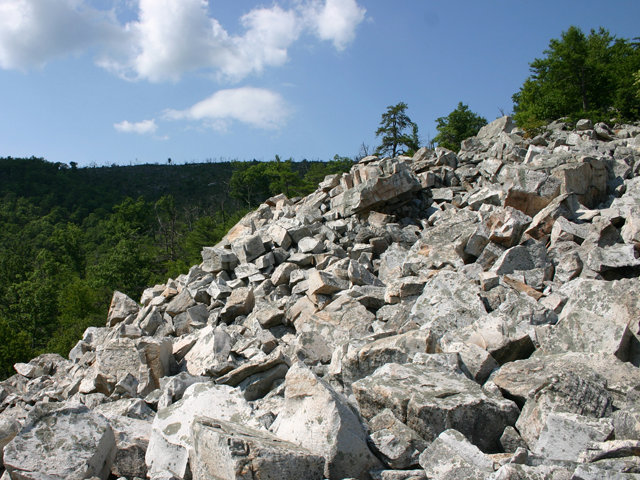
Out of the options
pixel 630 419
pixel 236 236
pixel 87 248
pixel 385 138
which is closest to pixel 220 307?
pixel 236 236

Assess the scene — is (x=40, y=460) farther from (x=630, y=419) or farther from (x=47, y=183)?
(x=47, y=183)

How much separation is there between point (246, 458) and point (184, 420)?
1.50 meters

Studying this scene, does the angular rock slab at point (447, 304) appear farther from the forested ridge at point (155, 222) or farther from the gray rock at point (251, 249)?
the forested ridge at point (155, 222)

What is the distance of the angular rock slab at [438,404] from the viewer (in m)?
3.62

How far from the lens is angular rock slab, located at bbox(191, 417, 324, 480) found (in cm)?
287

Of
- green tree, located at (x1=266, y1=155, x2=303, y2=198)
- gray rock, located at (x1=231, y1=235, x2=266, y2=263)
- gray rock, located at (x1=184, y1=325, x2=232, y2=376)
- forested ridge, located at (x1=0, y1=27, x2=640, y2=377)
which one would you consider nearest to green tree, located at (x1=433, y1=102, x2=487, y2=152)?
forested ridge, located at (x1=0, y1=27, x2=640, y2=377)

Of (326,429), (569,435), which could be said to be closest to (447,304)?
(569,435)

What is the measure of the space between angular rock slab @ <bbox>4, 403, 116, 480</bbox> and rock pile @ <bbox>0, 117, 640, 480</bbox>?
14 millimetres

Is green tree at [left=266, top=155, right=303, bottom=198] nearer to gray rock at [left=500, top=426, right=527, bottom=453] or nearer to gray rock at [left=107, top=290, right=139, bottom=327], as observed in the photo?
gray rock at [left=107, top=290, right=139, bottom=327]

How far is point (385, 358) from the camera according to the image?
500 centimetres

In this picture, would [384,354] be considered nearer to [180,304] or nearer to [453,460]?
[453,460]

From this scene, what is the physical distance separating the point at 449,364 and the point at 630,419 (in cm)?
165

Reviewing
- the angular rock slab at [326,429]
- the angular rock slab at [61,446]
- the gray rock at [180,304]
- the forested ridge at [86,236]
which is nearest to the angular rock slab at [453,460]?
the angular rock slab at [326,429]

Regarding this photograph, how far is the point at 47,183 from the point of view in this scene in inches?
3233
